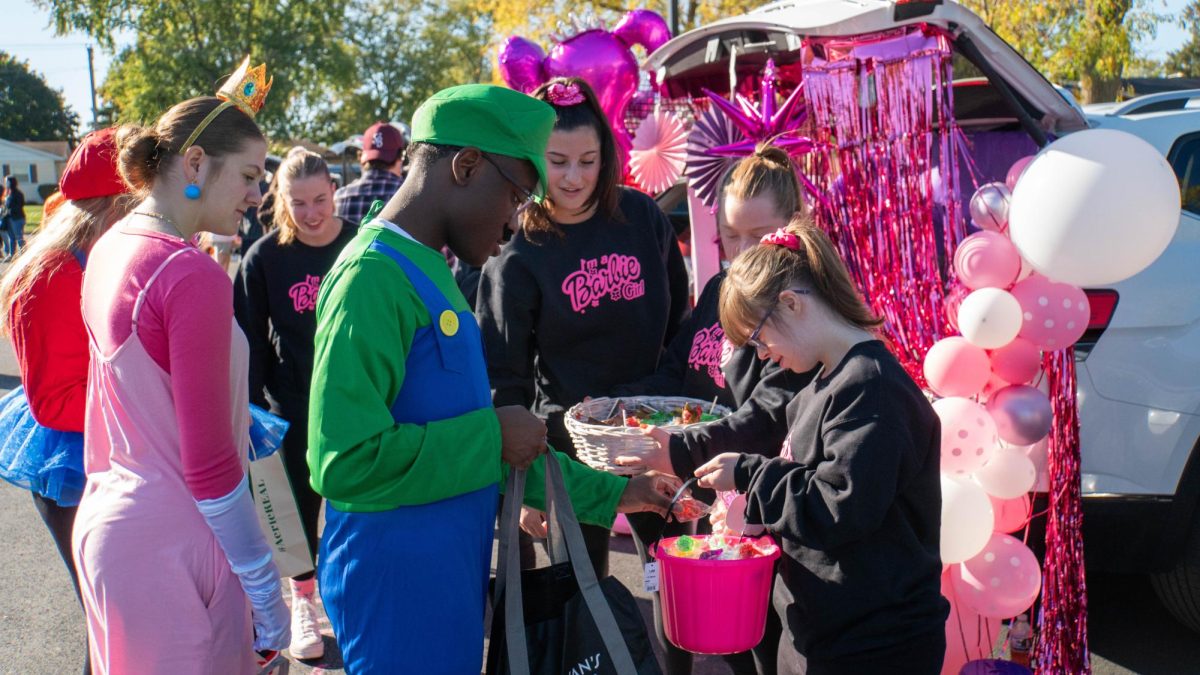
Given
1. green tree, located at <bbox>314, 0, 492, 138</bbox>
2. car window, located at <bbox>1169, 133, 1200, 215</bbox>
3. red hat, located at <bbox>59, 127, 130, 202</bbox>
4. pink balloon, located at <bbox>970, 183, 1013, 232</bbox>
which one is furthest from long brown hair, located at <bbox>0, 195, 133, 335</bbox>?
green tree, located at <bbox>314, 0, 492, 138</bbox>

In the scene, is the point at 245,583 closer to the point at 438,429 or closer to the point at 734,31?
the point at 438,429

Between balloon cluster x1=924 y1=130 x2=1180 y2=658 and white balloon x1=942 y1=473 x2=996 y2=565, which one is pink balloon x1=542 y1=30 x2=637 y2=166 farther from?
white balloon x1=942 y1=473 x2=996 y2=565

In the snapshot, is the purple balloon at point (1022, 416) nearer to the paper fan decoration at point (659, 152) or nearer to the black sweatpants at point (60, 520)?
the paper fan decoration at point (659, 152)

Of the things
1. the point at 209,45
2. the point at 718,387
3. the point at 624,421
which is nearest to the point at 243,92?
the point at 624,421

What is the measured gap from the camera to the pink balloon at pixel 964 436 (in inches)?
124

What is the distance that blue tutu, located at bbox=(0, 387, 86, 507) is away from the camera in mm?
2715

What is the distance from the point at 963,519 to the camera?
10.0ft

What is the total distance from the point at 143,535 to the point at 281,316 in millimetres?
2359

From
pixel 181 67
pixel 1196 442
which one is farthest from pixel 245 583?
pixel 181 67

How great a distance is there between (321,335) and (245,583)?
62 centimetres

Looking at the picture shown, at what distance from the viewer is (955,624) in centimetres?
333

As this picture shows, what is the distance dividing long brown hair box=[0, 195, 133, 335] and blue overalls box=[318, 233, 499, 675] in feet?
4.21

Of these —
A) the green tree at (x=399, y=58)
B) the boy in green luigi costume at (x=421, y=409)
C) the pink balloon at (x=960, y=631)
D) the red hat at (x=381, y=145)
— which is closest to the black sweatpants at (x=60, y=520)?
the boy in green luigi costume at (x=421, y=409)

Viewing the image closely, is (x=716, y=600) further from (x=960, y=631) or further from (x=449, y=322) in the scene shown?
(x=960, y=631)
